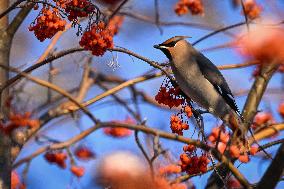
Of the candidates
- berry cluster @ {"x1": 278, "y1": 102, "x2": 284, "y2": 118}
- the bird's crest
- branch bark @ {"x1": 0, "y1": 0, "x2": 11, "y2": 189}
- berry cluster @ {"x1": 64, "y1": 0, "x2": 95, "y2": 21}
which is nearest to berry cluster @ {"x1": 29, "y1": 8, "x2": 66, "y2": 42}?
berry cluster @ {"x1": 64, "y1": 0, "x2": 95, "y2": 21}

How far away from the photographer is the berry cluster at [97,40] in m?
2.86

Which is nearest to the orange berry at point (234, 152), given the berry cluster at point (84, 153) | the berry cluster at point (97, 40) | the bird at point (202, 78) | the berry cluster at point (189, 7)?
the berry cluster at point (97, 40)

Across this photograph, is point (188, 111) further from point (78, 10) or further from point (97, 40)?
point (78, 10)

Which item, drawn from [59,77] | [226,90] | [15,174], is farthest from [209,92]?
[59,77]

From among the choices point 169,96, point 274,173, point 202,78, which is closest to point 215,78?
point 202,78

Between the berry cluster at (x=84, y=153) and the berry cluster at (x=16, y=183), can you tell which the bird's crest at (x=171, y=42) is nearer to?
the berry cluster at (x=84, y=153)

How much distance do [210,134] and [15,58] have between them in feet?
13.0

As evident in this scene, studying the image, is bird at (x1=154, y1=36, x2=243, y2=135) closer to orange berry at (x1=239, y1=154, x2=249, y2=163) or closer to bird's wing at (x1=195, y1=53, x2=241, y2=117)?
bird's wing at (x1=195, y1=53, x2=241, y2=117)

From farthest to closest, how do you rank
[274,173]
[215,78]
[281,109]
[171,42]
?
[281,109] < [171,42] < [215,78] < [274,173]

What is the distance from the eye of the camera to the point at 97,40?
9.38ft

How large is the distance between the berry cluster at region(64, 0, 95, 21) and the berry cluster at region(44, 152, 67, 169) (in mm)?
1294

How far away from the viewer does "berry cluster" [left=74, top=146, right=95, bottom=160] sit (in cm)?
439

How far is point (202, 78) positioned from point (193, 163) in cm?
144

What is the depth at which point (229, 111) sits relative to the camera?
403 cm
